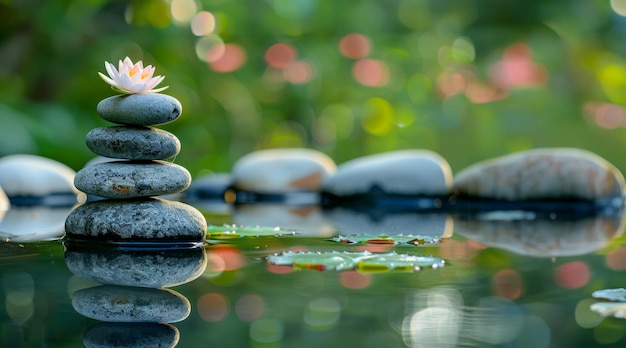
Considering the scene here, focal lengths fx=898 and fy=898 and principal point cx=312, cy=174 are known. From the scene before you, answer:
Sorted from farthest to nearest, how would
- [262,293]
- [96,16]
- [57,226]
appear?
[96,16], [57,226], [262,293]

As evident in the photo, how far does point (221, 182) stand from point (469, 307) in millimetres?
4395

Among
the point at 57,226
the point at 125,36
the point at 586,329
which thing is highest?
the point at 125,36

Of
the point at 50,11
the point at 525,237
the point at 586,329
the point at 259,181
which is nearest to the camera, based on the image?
the point at 586,329

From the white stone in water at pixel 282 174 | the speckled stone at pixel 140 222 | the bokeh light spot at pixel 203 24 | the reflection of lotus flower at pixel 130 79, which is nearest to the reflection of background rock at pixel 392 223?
the speckled stone at pixel 140 222

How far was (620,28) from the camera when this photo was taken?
7.64m

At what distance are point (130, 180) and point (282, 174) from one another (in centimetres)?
307

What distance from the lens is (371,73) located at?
723 cm

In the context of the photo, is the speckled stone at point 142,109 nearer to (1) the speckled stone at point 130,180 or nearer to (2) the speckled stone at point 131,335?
(1) the speckled stone at point 130,180

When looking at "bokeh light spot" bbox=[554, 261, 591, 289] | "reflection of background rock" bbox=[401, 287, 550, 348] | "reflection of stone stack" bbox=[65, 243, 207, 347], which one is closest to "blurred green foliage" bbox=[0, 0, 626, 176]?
"reflection of stone stack" bbox=[65, 243, 207, 347]

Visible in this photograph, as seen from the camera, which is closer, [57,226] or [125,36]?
[57,226]

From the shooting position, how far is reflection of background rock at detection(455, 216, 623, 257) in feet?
10.7

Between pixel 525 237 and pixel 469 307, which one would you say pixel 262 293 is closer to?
pixel 469 307

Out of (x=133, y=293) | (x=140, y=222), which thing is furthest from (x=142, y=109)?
(x=133, y=293)

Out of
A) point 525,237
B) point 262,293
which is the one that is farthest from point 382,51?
point 262,293
